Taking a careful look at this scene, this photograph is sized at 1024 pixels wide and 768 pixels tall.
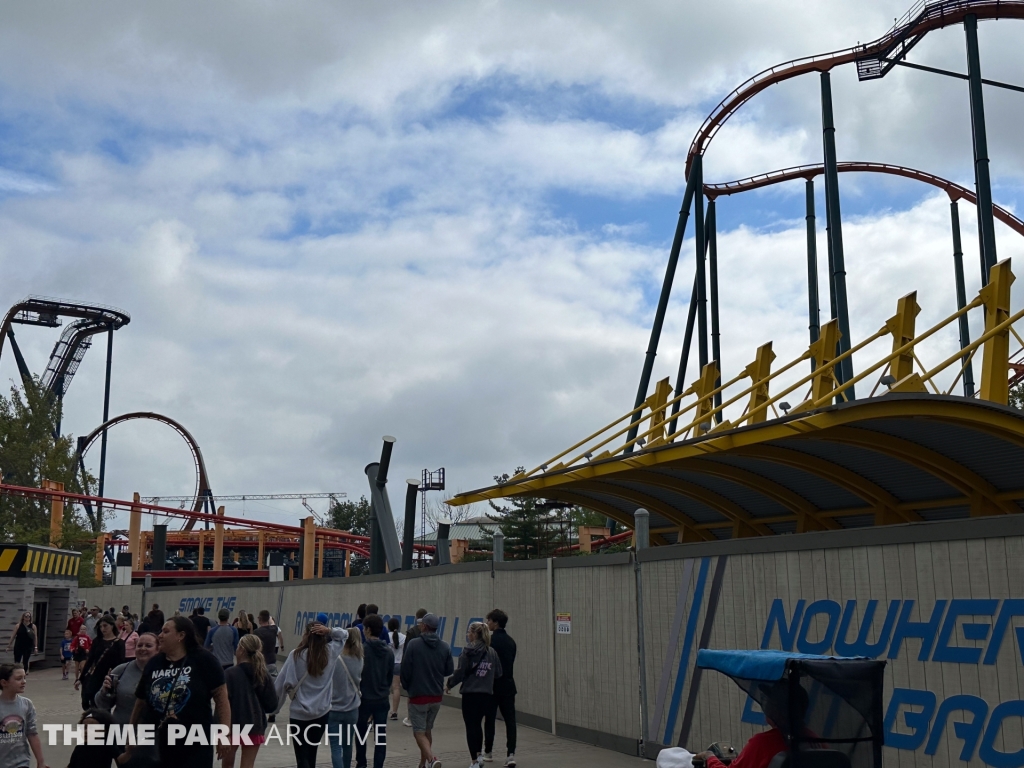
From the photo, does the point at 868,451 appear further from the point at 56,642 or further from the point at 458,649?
the point at 56,642

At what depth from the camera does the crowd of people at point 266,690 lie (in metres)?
5.70

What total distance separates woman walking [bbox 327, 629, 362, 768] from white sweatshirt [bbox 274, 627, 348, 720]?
0.82 feet

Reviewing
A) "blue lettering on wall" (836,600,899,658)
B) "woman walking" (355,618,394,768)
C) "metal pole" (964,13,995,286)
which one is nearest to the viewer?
"blue lettering on wall" (836,600,899,658)

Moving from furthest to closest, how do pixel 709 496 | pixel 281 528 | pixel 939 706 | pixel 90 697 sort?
pixel 281 528
pixel 709 496
pixel 90 697
pixel 939 706

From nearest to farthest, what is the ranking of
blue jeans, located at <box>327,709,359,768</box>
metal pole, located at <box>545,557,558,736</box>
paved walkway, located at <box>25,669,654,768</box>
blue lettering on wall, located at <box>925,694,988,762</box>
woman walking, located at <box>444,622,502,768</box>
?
blue lettering on wall, located at <box>925,694,988,762</box>, blue jeans, located at <box>327,709,359,768</box>, woman walking, located at <box>444,622,502,768</box>, paved walkway, located at <box>25,669,654,768</box>, metal pole, located at <box>545,557,558,736</box>

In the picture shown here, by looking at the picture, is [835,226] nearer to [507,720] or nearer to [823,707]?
[507,720]

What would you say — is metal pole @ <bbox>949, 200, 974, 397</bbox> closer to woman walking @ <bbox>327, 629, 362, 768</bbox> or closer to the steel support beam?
the steel support beam

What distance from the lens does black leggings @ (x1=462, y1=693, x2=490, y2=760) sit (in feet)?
31.1

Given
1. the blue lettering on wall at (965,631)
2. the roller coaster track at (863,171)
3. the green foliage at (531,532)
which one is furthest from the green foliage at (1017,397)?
the blue lettering on wall at (965,631)

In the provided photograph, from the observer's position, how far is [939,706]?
713cm

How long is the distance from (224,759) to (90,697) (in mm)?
1562

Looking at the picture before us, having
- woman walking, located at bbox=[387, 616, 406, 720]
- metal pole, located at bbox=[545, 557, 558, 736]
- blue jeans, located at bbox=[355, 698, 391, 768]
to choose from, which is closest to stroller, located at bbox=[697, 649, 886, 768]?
blue jeans, located at bbox=[355, 698, 391, 768]

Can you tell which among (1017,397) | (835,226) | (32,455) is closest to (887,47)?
(835,226)

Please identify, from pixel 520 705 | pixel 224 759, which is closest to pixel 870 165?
pixel 520 705
